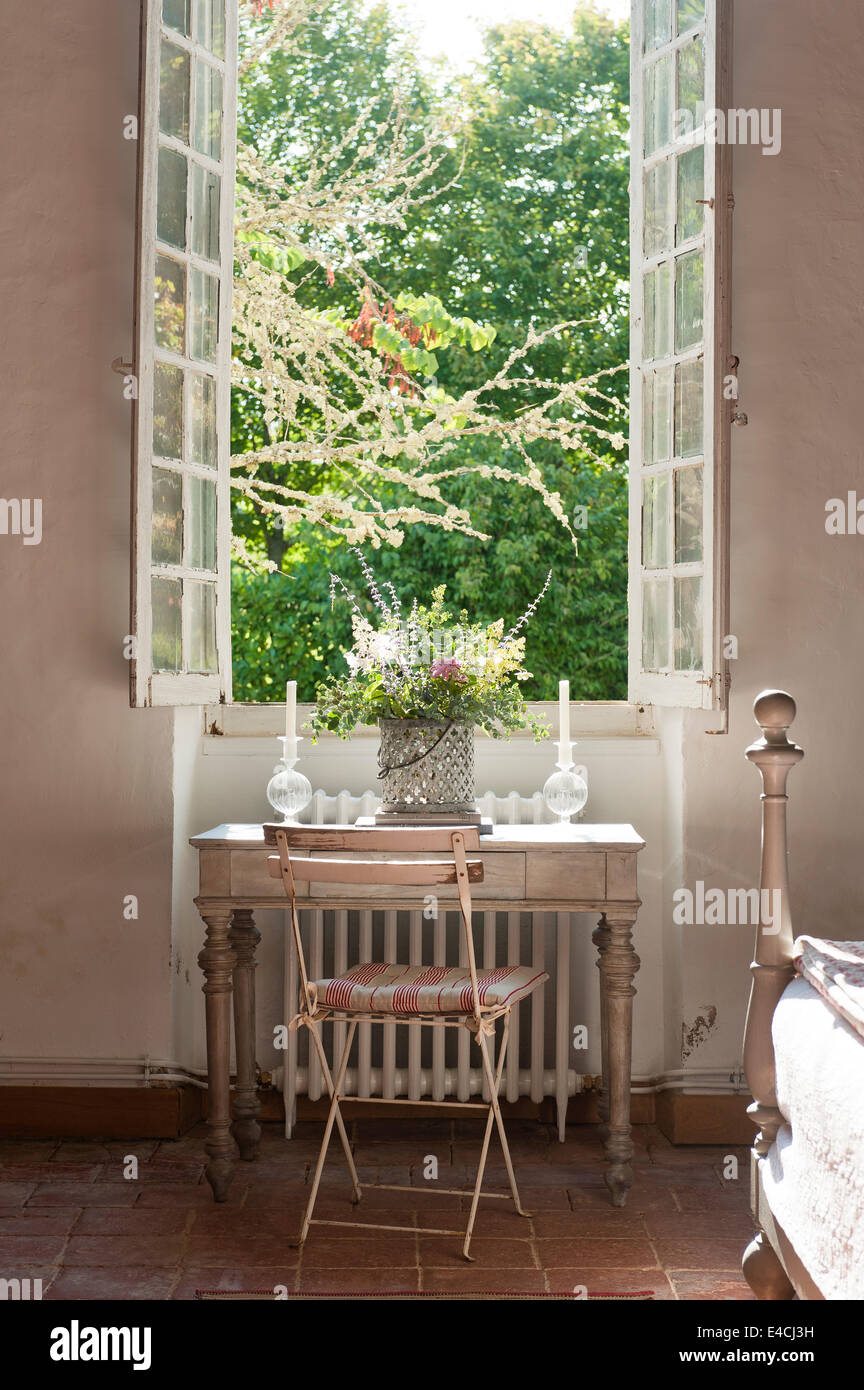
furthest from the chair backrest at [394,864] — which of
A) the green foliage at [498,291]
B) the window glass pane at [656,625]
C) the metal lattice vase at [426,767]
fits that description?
the green foliage at [498,291]

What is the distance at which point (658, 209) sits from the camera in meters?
3.65

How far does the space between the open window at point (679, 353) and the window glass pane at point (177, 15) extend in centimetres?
130

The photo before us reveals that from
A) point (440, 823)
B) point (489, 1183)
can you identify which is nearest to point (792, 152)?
point (440, 823)

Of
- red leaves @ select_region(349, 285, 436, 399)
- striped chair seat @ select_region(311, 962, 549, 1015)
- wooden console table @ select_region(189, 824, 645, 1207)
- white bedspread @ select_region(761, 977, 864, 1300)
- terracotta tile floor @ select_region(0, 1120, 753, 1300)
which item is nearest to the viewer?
white bedspread @ select_region(761, 977, 864, 1300)

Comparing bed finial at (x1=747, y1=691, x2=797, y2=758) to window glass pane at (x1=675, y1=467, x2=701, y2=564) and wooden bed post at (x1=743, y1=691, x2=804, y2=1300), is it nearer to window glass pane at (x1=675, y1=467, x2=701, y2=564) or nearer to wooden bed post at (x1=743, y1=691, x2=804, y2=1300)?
wooden bed post at (x1=743, y1=691, x2=804, y2=1300)

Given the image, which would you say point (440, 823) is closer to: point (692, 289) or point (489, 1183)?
point (489, 1183)

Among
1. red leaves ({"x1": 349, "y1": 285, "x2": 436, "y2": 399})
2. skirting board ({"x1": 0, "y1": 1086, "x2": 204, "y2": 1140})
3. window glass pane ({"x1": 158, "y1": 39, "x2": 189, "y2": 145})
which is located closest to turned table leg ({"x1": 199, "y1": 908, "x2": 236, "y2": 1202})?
skirting board ({"x1": 0, "y1": 1086, "x2": 204, "y2": 1140})

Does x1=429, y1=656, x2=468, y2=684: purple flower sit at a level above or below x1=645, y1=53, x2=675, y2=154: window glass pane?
below

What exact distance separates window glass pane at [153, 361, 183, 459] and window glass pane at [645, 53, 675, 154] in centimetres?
151

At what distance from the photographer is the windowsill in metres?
3.81

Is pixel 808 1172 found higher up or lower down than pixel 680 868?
lower down

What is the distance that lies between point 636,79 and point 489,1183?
314cm

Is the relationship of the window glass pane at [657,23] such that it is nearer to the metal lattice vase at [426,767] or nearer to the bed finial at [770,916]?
the metal lattice vase at [426,767]
